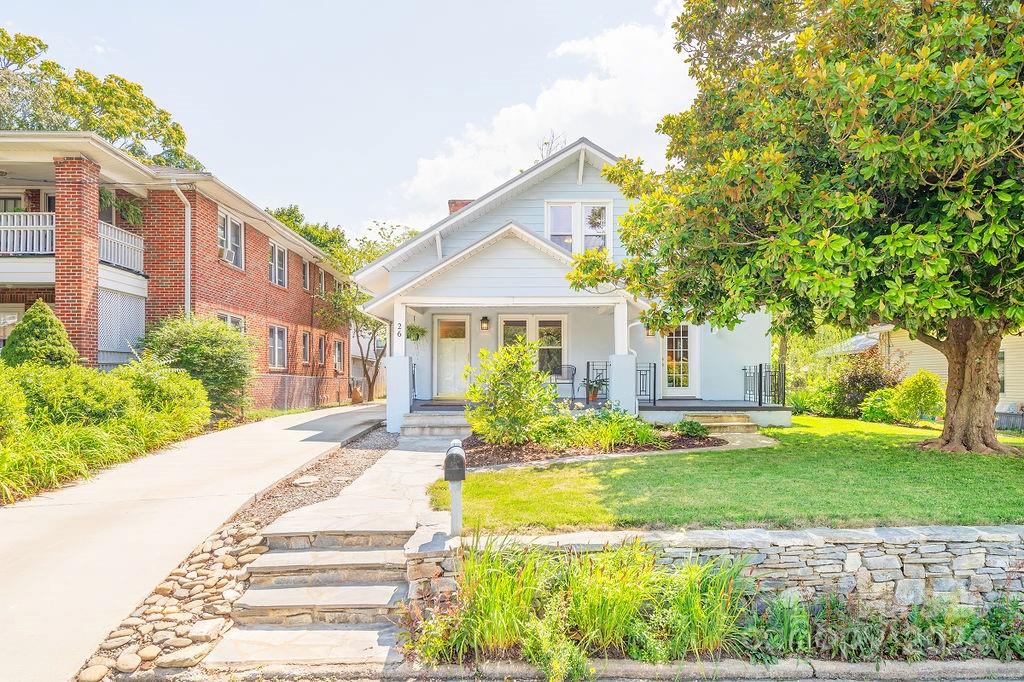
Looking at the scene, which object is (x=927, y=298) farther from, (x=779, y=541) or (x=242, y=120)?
(x=242, y=120)

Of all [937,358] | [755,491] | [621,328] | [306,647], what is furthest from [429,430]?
[937,358]

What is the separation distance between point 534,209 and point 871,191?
9.37 metres

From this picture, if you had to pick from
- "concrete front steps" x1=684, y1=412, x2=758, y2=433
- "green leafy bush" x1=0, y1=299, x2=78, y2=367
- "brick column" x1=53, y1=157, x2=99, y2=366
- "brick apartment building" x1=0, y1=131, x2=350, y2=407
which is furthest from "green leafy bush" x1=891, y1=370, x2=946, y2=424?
"brick column" x1=53, y1=157, x2=99, y2=366

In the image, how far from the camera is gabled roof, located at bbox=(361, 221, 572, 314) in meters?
11.6

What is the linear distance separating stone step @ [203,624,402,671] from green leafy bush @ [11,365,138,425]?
6.07 metres

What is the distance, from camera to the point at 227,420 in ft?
42.6

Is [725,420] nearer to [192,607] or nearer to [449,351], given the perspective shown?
[449,351]

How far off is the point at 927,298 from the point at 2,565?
28.7 ft

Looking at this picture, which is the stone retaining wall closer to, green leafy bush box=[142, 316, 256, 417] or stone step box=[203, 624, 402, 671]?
stone step box=[203, 624, 402, 671]

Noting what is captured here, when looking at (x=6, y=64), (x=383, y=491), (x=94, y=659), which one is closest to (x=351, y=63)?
(x=383, y=491)

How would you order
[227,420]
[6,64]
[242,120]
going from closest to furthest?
[227,420] < [242,120] < [6,64]

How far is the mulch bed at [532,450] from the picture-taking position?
27.6ft

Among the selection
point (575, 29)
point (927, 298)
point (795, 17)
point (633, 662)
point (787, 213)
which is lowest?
point (633, 662)

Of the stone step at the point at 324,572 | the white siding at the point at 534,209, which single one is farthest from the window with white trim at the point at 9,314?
the stone step at the point at 324,572
